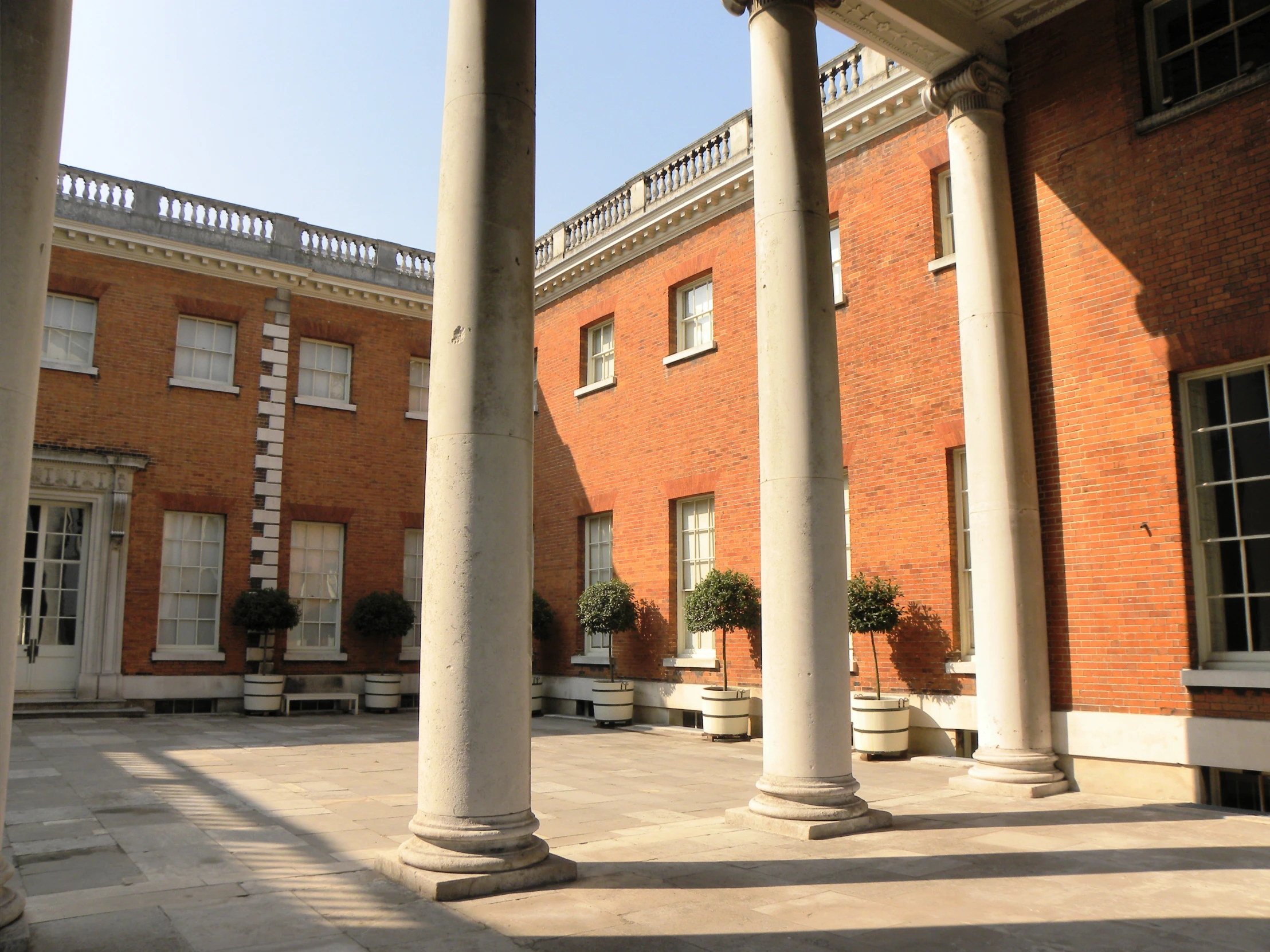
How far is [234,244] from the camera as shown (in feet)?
59.5

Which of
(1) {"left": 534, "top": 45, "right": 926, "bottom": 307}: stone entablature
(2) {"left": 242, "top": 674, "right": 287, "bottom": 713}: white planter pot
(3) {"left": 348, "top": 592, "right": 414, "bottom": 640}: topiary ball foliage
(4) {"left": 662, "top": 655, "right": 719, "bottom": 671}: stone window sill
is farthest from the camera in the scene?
(3) {"left": 348, "top": 592, "right": 414, "bottom": 640}: topiary ball foliage

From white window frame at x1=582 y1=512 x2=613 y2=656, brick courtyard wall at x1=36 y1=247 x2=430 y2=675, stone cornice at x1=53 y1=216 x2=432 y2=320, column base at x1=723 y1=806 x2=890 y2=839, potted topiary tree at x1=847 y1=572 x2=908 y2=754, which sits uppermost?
stone cornice at x1=53 y1=216 x2=432 y2=320

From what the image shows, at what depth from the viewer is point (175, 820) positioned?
6957mm

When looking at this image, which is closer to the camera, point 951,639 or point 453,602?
point 453,602

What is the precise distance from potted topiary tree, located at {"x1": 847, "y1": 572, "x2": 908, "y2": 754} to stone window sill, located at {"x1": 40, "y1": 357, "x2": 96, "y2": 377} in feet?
43.1

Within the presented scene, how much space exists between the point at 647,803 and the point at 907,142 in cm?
862

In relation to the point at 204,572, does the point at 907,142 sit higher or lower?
higher

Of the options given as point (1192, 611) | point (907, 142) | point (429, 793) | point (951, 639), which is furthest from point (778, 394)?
point (907, 142)

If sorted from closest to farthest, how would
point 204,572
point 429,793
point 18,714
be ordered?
point 429,793 → point 18,714 → point 204,572

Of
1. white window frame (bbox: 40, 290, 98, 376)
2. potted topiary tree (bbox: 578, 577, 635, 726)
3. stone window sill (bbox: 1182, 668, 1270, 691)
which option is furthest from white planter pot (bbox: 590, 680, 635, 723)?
white window frame (bbox: 40, 290, 98, 376)

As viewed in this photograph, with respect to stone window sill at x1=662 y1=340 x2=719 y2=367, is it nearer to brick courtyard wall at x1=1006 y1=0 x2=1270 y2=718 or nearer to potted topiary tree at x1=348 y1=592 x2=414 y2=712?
brick courtyard wall at x1=1006 y1=0 x2=1270 y2=718

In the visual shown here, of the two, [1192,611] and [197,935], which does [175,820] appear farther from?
[1192,611]

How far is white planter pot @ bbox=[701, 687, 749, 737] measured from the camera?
13.0 m

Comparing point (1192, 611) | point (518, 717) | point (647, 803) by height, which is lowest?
point (647, 803)
